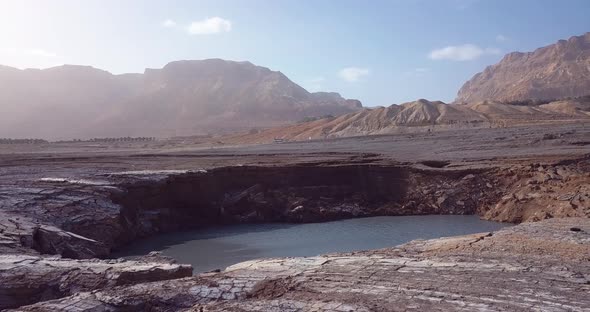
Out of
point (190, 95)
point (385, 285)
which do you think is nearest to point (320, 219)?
point (385, 285)

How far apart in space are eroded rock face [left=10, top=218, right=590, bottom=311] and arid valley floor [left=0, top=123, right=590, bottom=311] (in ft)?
0.09

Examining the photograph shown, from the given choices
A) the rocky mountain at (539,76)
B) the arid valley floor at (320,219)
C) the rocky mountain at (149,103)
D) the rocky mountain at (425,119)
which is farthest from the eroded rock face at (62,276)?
the rocky mountain at (539,76)

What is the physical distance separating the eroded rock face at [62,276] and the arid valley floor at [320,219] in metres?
0.02

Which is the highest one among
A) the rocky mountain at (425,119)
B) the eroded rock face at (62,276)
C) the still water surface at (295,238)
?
the rocky mountain at (425,119)

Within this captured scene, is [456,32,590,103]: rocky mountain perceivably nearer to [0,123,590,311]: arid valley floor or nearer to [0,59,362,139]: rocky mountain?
[0,59,362,139]: rocky mountain

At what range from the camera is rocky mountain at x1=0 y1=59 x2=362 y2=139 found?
8675cm

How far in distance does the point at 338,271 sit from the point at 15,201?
35.1 ft

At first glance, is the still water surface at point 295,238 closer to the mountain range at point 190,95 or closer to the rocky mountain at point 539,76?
the mountain range at point 190,95

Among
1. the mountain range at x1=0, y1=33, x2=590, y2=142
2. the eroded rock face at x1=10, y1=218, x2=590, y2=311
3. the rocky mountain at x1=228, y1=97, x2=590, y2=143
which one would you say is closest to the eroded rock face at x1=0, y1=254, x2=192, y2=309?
the eroded rock face at x1=10, y1=218, x2=590, y2=311

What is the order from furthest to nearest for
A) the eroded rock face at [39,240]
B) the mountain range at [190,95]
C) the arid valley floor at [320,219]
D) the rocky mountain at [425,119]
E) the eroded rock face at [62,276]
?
the mountain range at [190,95]
the rocky mountain at [425,119]
the eroded rock face at [39,240]
the eroded rock face at [62,276]
the arid valley floor at [320,219]

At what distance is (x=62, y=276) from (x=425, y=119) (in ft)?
130

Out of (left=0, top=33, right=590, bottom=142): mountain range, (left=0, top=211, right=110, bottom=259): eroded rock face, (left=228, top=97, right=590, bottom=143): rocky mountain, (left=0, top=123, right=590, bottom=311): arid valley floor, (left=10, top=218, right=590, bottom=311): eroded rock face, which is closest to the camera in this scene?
(left=10, top=218, right=590, bottom=311): eroded rock face

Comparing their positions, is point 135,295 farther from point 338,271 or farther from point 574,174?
point 574,174

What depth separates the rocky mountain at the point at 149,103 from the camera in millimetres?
86750
